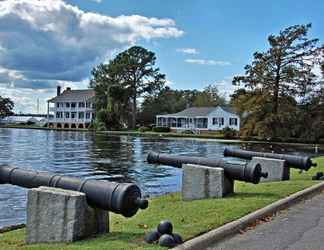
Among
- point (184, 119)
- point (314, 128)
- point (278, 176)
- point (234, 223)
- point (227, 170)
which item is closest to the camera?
point (234, 223)

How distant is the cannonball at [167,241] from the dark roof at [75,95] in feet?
325

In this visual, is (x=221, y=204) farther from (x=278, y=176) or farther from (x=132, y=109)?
(x=132, y=109)

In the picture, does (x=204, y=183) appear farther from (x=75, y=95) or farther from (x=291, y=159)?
(x=75, y=95)

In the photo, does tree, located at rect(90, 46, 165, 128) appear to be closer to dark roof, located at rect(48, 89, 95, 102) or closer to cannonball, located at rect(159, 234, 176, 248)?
dark roof, located at rect(48, 89, 95, 102)

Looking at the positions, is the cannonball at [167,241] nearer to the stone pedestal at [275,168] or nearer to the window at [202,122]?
the stone pedestal at [275,168]

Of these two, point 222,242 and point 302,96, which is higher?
point 302,96

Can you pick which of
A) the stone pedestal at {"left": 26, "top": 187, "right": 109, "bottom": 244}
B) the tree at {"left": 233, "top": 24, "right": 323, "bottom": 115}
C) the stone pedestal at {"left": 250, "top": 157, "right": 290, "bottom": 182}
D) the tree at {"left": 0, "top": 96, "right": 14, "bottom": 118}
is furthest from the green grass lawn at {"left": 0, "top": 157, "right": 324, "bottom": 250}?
the tree at {"left": 0, "top": 96, "right": 14, "bottom": 118}

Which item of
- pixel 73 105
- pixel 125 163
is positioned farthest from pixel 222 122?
pixel 125 163

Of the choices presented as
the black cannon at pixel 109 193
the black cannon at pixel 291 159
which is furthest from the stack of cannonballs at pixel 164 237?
the black cannon at pixel 291 159

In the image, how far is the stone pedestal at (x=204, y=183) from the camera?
33.2ft

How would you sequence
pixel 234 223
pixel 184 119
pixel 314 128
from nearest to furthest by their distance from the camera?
pixel 234 223 < pixel 314 128 < pixel 184 119

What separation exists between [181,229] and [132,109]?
298 feet

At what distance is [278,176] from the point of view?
14.1 meters

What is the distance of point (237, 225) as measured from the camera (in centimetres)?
722
